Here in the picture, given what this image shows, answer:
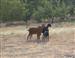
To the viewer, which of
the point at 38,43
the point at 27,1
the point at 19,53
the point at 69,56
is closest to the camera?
the point at 69,56

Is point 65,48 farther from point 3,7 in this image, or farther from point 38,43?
point 3,7

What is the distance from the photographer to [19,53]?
1172cm

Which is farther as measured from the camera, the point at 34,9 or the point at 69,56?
the point at 34,9

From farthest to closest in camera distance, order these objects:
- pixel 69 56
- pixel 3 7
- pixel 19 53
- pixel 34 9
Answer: pixel 34 9 → pixel 3 7 → pixel 19 53 → pixel 69 56

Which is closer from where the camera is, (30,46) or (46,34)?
(30,46)

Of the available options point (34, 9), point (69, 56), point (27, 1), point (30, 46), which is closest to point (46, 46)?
point (30, 46)

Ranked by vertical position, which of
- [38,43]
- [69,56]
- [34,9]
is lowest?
[34,9]

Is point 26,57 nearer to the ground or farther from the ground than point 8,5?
farther from the ground

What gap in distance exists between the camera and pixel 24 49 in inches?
505

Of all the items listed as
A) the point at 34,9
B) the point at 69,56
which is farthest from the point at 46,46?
the point at 34,9

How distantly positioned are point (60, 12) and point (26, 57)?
23.4 meters

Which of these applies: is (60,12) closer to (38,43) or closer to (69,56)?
(38,43)

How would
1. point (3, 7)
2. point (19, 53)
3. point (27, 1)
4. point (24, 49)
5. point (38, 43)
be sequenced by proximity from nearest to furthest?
point (19, 53) < point (24, 49) < point (38, 43) < point (3, 7) < point (27, 1)

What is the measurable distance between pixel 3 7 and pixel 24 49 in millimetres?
19603
